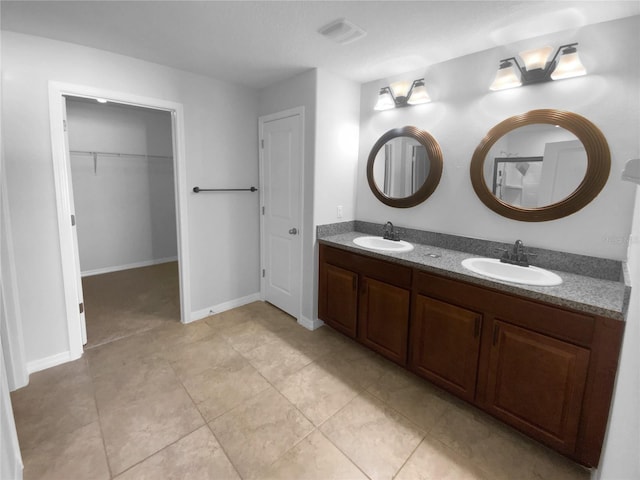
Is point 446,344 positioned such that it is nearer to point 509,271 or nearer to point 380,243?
point 509,271

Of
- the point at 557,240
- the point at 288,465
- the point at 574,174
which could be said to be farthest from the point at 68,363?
the point at 574,174

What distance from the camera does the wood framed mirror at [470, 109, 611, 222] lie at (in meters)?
1.75

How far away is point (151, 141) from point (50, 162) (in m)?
2.73

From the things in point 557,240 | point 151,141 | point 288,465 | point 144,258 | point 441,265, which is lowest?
point 288,465

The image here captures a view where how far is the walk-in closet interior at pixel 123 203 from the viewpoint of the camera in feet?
12.7

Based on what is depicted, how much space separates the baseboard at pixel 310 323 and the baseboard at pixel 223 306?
0.76 meters

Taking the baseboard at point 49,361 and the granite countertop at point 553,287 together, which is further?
the baseboard at point 49,361

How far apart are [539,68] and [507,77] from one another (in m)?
0.17

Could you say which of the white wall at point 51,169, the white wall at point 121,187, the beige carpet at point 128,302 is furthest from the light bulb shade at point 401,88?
the white wall at point 121,187

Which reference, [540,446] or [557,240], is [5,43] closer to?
[557,240]

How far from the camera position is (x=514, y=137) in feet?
6.57

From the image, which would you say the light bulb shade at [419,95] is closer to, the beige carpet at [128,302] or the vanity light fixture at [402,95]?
the vanity light fixture at [402,95]

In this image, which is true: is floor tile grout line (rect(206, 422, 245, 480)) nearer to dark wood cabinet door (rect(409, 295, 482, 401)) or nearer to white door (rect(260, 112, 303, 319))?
dark wood cabinet door (rect(409, 295, 482, 401))

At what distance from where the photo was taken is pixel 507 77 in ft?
6.45
